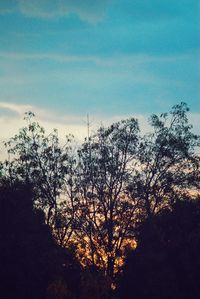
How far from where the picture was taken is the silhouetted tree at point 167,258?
107 feet

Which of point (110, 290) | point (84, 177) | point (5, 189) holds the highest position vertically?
point (84, 177)

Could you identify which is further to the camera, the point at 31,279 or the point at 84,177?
the point at 84,177

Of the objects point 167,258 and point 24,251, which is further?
point 167,258

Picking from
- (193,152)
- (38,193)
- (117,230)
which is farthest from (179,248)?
(38,193)

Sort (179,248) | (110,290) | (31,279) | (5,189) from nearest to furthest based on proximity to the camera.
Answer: (31,279) < (5,189) < (179,248) < (110,290)

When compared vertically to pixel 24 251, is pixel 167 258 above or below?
below

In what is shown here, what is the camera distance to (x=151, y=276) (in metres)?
33.1

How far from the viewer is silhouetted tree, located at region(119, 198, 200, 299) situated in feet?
107

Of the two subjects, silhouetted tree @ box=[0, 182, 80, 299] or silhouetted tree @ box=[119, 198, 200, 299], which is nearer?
silhouetted tree @ box=[0, 182, 80, 299]

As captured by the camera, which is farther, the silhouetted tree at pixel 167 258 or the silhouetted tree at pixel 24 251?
the silhouetted tree at pixel 167 258

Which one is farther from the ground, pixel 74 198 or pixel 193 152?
pixel 193 152

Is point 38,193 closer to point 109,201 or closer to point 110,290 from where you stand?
point 109,201

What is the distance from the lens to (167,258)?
34031mm

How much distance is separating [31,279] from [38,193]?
10210 mm
